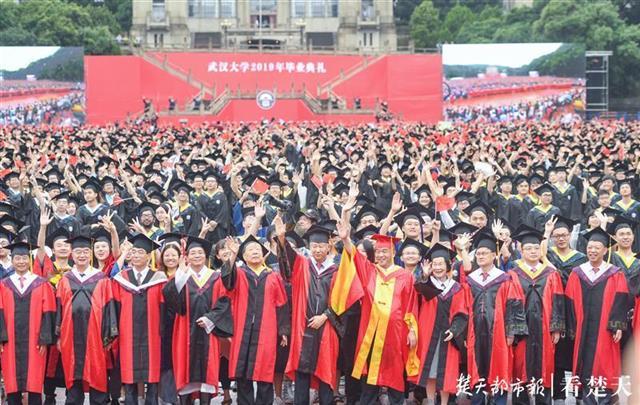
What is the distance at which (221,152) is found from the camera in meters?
19.6

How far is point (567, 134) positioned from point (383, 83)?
23321 millimetres

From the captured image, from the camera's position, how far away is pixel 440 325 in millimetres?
8734

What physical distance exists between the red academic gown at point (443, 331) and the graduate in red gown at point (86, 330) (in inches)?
92.1

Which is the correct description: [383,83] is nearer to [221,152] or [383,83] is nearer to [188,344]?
[221,152]

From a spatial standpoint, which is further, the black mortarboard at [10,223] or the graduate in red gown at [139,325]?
the black mortarboard at [10,223]

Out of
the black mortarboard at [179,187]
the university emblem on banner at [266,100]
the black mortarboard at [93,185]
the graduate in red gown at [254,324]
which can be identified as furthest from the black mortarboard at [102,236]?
the university emblem on banner at [266,100]

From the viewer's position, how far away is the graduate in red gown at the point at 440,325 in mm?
8641

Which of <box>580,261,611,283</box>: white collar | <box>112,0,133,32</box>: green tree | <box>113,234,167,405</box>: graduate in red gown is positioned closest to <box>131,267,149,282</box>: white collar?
<box>113,234,167,405</box>: graduate in red gown

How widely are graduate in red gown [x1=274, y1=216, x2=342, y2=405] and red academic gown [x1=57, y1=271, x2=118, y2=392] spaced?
1.36 m

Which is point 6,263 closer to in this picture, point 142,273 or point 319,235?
point 142,273

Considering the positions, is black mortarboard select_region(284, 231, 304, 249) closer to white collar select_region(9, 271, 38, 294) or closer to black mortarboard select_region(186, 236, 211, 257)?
black mortarboard select_region(186, 236, 211, 257)

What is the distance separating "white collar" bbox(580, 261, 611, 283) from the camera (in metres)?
8.62

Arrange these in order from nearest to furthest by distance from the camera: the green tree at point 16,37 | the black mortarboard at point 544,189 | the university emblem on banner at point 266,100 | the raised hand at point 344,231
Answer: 1. the raised hand at point 344,231
2. the black mortarboard at point 544,189
3. the university emblem on banner at point 266,100
4. the green tree at point 16,37

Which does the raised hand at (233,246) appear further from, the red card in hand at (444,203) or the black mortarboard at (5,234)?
the red card in hand at (444,203)
